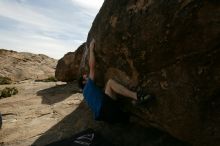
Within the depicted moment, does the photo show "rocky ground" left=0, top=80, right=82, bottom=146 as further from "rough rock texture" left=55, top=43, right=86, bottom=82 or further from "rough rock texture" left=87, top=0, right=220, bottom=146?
"rough rock texture" left=87, top=0, right=220, bottom=146

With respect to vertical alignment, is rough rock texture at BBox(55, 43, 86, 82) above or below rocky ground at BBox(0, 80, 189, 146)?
above

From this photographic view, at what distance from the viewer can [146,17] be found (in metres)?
6.21

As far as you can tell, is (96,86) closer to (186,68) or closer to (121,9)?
(121,9)

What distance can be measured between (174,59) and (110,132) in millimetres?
3367

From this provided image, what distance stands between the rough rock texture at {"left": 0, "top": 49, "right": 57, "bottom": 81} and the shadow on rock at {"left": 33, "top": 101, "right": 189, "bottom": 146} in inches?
454

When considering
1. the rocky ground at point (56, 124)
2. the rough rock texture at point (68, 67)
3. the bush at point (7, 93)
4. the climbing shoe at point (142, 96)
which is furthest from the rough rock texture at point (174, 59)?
the rough rock texture at point (68, 67)

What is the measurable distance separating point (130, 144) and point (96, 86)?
5.95 ft

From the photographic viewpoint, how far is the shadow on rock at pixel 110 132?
24.9 ft

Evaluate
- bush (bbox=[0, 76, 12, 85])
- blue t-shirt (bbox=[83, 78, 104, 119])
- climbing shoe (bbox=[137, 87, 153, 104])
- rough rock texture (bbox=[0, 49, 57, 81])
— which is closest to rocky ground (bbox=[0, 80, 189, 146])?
blue t-shirt (bbox=[83, 78, 104, 119])

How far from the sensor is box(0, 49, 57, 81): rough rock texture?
820 inches

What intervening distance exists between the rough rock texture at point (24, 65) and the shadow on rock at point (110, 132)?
11.5 meters

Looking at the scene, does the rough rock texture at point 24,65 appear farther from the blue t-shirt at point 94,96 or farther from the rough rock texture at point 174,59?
the rough rock texture at point 174,59

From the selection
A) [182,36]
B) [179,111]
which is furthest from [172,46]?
[179,111]

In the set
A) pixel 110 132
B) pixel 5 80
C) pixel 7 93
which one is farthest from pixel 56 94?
pixel 5 80
